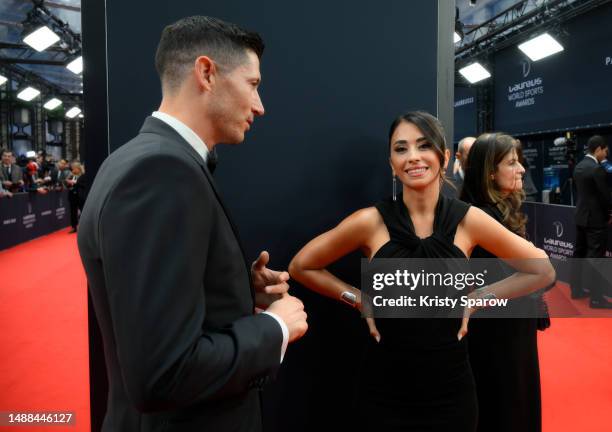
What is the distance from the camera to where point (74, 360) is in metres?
3.68

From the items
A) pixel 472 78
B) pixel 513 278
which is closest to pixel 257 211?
pixel 513 278

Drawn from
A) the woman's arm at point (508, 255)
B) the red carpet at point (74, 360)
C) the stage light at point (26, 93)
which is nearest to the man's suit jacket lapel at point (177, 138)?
the woman's arm at point (508, 255)

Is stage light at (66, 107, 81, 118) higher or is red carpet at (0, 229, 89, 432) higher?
stage light at (66, 107, 81, 118)

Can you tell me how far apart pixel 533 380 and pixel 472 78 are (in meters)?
10.2

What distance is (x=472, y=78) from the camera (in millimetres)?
11000

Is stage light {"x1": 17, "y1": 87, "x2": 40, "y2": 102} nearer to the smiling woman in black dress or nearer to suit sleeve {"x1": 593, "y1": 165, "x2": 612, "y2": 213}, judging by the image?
suit sleeve {"x1": 593, "y1": 165, "x2": 612, "y2": 213}

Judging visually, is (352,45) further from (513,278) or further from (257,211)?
(513,278)

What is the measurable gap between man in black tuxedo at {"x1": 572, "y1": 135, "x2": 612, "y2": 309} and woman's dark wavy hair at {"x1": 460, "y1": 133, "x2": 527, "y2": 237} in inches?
138

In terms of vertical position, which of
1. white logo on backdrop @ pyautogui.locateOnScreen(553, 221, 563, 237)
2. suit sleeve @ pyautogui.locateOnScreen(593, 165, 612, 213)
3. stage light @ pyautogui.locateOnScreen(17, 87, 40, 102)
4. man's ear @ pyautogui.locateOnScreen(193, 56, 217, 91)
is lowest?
white logo on backdrop @ pyautogui.locateOnScreen(553, 221, 563, 237)

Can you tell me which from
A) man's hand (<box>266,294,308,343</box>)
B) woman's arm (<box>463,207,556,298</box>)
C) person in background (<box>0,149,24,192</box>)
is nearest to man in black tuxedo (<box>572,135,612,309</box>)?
woman's arm (<box>463,207,556,298</box>)

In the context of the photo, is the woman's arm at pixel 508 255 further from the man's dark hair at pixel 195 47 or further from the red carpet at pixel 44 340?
the red carpet at pixel 44 340

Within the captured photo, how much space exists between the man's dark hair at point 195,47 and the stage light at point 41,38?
9.69 metres

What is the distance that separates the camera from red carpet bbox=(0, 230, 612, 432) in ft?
9.75

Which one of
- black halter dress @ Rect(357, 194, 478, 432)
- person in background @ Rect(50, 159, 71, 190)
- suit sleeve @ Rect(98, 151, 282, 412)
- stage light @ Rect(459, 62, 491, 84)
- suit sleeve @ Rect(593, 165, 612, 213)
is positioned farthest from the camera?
person in background @ Rect(50, 159, 71, 190)
